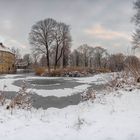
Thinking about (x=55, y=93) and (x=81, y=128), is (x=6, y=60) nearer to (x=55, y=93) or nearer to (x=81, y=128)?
(x=55, y=93)

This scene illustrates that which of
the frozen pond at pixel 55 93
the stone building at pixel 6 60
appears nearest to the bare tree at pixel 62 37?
the stone building at pixel 6 60

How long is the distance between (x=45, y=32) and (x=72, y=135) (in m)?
48.9

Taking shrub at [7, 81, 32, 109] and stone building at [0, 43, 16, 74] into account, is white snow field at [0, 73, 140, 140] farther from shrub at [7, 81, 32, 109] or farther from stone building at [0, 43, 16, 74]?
stone building at [0, 43, 16, 74]

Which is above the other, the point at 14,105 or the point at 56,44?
the point at 56,44

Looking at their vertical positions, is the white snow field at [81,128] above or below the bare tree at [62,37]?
below

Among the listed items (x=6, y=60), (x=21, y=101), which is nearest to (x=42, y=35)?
(x=6, y=60)

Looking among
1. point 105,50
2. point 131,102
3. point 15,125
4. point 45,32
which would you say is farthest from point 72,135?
point 105,50

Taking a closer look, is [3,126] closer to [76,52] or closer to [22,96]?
[22,96]

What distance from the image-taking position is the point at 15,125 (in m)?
5.91

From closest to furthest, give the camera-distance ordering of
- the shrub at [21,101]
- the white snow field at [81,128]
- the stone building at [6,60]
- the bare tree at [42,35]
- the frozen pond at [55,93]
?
the white snow field at [81,128]
the shrub at [21,101]
the frozen pond at [55,93]
the bare tree at [42,35]
the stone building at [6,60]

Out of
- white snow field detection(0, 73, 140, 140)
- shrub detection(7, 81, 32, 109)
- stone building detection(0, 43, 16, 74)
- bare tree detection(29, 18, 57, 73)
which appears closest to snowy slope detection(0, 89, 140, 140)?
white snow field detection(0, 73, 140, 140)

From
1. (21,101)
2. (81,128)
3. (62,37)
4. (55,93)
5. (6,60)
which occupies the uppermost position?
(62,37)

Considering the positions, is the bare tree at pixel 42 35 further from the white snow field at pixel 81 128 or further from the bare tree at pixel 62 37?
→ the white snow field at pixel 81 128

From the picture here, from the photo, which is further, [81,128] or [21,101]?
[21,101]
